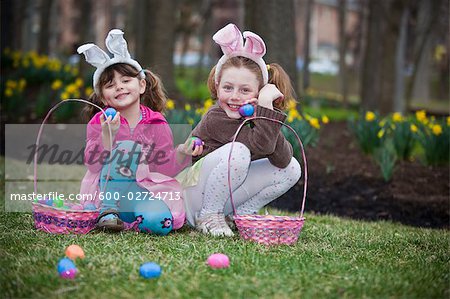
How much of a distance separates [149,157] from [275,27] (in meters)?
3.75

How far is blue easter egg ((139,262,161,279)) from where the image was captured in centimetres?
258

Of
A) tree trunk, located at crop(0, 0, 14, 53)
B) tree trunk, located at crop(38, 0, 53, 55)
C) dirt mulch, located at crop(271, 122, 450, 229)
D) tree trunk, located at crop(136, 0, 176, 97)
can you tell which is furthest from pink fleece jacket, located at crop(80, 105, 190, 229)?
tree trunk, located at crop(38, 0, 53, 55)

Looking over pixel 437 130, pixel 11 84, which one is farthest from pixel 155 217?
pixel 11 84

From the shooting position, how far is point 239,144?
356cm

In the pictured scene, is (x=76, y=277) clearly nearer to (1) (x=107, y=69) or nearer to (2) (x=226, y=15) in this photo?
(1) (x=107, y=69)

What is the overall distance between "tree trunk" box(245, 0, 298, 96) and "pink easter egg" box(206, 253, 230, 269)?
14.5 ft

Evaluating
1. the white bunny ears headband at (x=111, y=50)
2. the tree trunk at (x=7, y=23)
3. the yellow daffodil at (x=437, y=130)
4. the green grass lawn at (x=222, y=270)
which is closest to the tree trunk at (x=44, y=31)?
the tree trunk at (x=7, y=23)

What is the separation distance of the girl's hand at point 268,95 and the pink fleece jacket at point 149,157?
61 cm

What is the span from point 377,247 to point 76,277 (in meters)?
1.64

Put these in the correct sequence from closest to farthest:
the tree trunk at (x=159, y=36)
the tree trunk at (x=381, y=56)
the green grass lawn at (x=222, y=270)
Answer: the green grass lawn at (x=222, y=270) → the tree trunk at (x=159, y=36) → the tree trunk at (x=381, y=56)

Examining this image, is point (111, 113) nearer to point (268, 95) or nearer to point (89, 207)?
point (89, 207)

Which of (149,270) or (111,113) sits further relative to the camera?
(111,113)

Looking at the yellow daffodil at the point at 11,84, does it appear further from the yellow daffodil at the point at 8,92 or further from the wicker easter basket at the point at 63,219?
the wicker easter basket at the point at 63,219

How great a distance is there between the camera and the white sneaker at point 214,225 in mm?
3574
